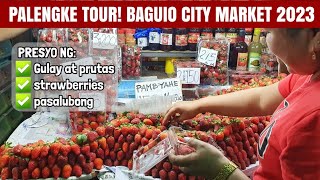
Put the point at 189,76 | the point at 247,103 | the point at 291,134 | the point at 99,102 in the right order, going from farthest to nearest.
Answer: the point at 189,76 → the point at 99,102 → the point at 247,103 → the point at 291,134

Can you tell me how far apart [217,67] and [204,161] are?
5.94 ft

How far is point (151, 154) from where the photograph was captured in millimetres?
1565

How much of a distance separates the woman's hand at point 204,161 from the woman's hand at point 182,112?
42 centimetres

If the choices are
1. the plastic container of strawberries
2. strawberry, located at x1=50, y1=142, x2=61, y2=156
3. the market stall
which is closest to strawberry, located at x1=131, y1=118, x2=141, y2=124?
the market stall

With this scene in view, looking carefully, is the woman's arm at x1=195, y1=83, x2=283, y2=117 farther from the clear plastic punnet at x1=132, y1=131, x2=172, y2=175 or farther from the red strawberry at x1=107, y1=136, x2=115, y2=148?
the red strawberry at x1=107, y1=136, x2=115, y2=148

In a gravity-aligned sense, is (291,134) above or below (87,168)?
above

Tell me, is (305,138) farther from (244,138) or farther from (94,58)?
(94,58)

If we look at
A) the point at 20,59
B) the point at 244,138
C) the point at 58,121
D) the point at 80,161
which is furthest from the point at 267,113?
the point at 58,121

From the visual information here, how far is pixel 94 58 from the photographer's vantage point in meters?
2.21

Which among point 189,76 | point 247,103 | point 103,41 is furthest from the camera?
point 189,76

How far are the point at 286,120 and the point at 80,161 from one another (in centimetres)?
90

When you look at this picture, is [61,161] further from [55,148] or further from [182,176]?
[182,176]

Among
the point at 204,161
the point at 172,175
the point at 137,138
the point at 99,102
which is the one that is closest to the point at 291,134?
the point at 204,161

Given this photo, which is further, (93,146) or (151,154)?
(93,146)
